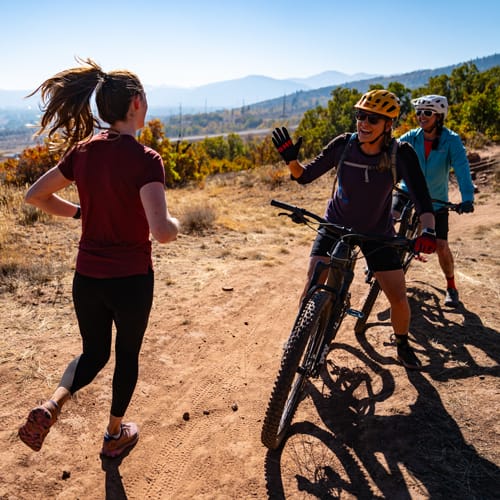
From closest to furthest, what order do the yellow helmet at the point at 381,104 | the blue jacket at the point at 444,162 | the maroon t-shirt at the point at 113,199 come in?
the maroon t-shirt at the point at 113,199 → the yellow helmet at the point at 381,104 → the blue jacket at the point at 444,162

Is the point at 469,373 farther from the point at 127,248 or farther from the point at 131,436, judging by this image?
the point at 127,248

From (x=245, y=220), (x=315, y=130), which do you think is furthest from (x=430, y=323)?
(x=315, y=130)

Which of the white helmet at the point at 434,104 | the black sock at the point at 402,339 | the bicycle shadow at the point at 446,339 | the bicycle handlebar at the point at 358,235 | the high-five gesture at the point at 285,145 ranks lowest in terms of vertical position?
the bicycle shadow at the point at 446,339

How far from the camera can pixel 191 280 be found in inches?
251

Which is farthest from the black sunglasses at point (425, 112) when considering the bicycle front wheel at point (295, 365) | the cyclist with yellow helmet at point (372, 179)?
the bicycle front wheel at point (295, 365)

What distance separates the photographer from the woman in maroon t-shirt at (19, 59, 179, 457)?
2193 millimetres

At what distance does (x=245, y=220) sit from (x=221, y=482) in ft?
27.1

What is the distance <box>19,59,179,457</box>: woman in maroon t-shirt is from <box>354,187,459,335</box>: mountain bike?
2632 mm

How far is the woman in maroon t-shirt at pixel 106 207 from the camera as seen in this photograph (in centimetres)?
219

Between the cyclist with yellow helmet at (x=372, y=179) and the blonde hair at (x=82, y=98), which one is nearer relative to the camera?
the blonde hair at (x=82, y=98)

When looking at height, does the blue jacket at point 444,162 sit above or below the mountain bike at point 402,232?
above

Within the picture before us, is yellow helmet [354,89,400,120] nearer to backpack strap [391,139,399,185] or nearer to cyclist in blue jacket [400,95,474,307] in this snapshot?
backpack strap [391,139,399,185]

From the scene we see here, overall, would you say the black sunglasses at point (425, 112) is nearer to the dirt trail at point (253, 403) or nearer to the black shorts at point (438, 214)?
the black shorts at point (438, 214)

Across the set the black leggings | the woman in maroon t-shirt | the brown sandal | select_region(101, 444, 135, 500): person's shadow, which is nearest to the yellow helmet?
the woman in maroon t-shirt
